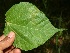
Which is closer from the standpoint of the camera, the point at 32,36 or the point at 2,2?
the point at 32,36

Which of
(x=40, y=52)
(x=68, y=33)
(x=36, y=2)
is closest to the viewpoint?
(x=40, y=52)

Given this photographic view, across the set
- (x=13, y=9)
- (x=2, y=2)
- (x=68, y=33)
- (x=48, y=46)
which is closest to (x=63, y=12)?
(x=68, y=33)

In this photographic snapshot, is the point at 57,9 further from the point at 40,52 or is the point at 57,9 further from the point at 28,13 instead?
the point at 28,13

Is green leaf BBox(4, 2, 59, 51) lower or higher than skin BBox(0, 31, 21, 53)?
higher

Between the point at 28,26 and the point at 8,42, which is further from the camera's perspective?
the point at 8,42

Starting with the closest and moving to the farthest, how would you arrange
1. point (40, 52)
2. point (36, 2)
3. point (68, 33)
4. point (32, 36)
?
point (32, 36)
point (40, 52)
point (68, 33)
point (36, 2)

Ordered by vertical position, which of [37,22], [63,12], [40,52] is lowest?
[40,52]

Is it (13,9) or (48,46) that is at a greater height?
(13,9)

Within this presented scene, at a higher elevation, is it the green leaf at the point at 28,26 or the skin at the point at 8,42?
the green leaf at the point at 28,26
